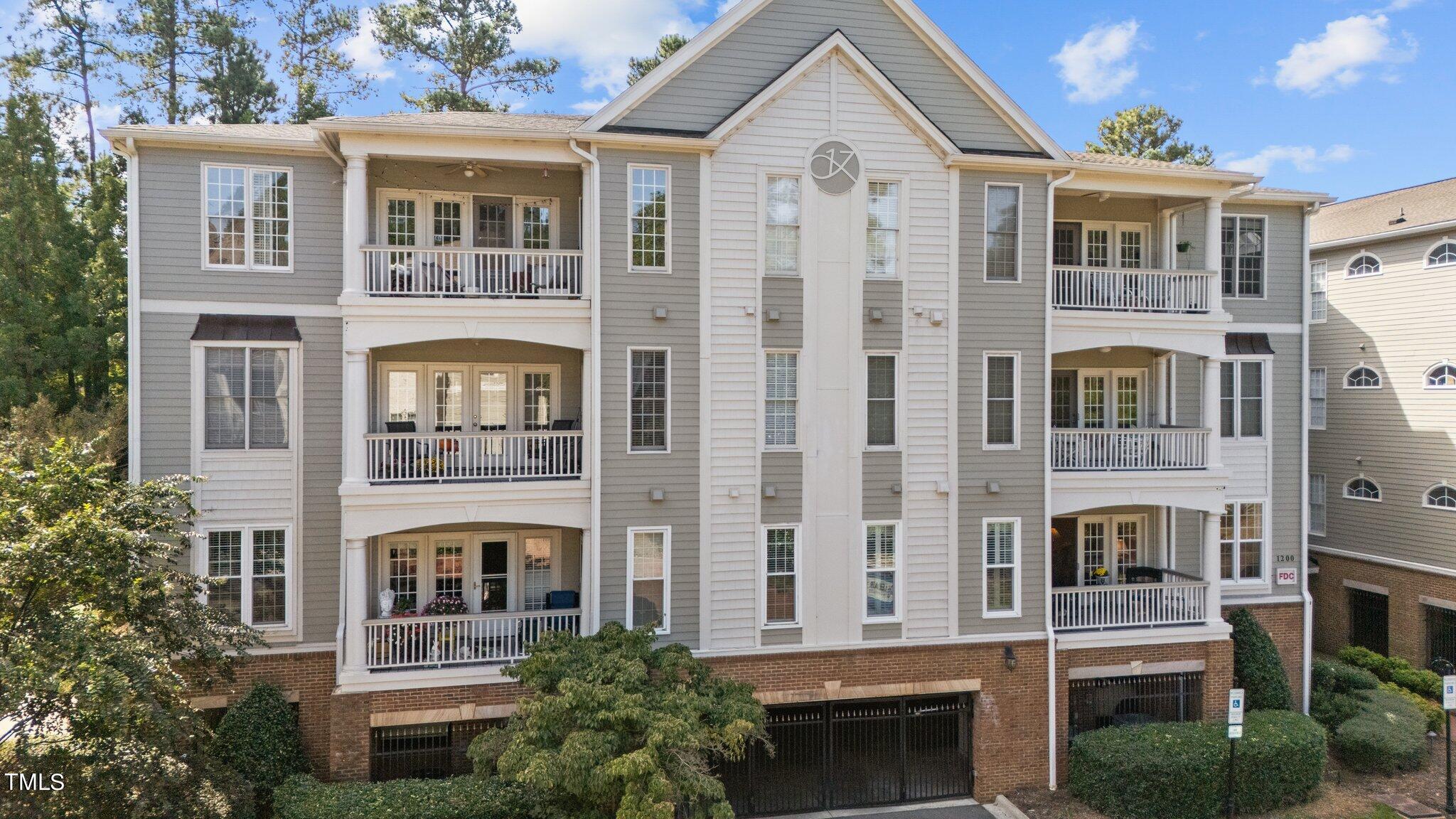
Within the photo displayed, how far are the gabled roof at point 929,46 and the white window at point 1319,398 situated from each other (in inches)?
548

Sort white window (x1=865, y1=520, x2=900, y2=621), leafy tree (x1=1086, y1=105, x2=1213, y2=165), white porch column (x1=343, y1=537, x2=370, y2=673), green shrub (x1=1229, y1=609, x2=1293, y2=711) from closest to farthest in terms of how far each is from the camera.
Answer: white porch column (x1=343, y1=537, x2=370, y2=673)
white window (x1=865, y1=520, x2=900, y2=621)
green shrub (x1=1229, y1=609, x2=1293, y2=711)
leafy tree (x1=1086, y1=105, x2=1213, y2=165)

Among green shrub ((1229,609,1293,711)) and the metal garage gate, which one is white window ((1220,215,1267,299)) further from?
the metal garage gate

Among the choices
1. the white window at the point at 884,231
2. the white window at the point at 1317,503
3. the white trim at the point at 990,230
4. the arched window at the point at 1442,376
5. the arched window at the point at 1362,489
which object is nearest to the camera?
the white window at the point at 884,231

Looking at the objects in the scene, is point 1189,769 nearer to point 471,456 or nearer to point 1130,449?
point 1130,449

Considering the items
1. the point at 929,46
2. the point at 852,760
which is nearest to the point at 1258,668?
the point at 852,760

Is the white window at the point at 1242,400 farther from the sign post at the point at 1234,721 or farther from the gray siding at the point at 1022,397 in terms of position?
the sign post at the point at 1234,721

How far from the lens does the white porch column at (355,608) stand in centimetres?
1349

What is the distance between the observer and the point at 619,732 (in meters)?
10.8

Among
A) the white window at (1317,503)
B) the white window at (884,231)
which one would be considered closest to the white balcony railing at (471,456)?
the white window at (884,231)

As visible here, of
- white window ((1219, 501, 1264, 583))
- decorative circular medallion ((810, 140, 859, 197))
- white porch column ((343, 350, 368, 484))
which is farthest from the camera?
white window ((1219, 501, 1264, 583))

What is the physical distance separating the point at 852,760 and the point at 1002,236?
406 inches

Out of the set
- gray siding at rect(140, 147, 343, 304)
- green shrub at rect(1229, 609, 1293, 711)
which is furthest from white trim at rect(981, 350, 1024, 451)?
gray siding at rect(140, 147, 343, 304)

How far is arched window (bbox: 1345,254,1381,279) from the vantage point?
22.5 meters

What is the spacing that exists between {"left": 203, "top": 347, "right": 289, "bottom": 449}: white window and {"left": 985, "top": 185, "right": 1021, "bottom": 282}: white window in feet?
43.0
